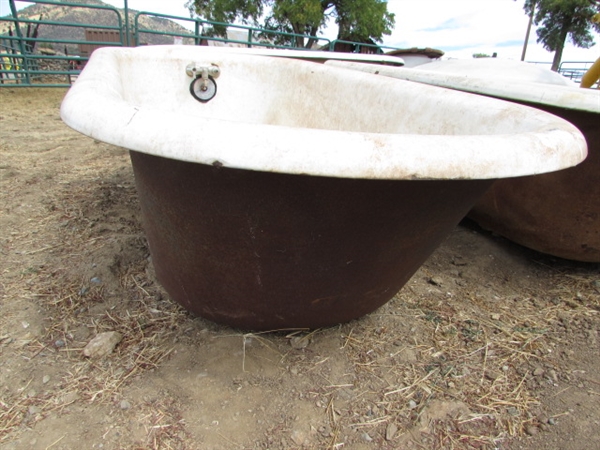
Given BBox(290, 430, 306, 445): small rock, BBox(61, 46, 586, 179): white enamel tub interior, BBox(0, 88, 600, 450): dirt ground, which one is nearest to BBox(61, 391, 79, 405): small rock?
BBox(0, 88, 600, 450): dirt ground

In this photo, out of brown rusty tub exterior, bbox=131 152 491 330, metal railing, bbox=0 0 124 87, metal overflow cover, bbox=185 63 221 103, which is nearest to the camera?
brown rusty tub exterior, bbox=131 152 491 330

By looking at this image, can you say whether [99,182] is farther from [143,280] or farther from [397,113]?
[397,113]

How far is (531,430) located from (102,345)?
46.8 inches

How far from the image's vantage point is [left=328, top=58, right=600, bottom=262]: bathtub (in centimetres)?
149

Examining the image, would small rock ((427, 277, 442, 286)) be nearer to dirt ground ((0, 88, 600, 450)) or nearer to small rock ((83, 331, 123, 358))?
dirt ground ((0, 88, 600, 450))

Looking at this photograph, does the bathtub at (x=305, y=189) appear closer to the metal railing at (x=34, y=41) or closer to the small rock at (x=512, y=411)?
the small rock at (x=512, y=411)

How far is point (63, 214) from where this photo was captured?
2.07 m

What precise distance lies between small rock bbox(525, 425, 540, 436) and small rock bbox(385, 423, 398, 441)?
0.35 meters

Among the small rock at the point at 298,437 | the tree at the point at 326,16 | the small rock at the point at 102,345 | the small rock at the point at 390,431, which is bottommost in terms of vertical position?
the small rock at the point at 298,437

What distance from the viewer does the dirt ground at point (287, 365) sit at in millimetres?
982

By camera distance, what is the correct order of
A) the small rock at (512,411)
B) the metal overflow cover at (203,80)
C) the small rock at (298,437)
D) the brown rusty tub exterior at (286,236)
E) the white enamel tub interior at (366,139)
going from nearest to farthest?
the white enamel tub interior at (366,139) < the brown rusty tub exterior at (286,236) < the small rock at (298,437) < the small rock at (512,411) < the metal overflow cover at (203,80)

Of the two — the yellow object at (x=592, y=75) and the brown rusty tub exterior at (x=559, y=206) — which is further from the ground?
the yellow object at (x=592, y=75)

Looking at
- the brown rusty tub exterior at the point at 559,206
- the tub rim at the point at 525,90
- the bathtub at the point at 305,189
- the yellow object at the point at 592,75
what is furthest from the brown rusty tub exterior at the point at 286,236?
the yellow object at the point at 592,75

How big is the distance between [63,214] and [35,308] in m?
0.85
